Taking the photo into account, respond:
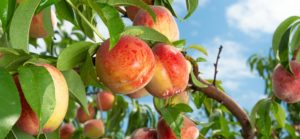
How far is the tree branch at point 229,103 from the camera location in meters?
1.36

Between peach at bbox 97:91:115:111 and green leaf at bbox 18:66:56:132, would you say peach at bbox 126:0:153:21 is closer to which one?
green leaf at bbox 18:66:56:132

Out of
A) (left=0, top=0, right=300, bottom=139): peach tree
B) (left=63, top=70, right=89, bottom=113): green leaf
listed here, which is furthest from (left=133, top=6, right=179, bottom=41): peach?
(left=63, top=70, right=89, bottom=113): green leaf

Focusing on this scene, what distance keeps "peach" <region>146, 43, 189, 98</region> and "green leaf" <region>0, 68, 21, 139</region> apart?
14.6 inches

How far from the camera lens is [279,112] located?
5.35 ft

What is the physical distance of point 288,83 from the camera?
148 cm

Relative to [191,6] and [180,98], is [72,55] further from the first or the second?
[180,98]

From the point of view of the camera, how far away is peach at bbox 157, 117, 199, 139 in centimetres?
123

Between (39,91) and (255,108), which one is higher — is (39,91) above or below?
above

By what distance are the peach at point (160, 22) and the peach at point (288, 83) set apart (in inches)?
21.0

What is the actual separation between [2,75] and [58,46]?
6.55 ft

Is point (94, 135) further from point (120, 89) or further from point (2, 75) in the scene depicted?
point (2, 75)

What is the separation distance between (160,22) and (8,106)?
49 cm

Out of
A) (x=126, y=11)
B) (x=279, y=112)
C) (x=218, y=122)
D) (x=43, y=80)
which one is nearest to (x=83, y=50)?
(x=43, y=80)

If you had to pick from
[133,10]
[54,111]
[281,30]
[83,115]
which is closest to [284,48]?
[281,30]
